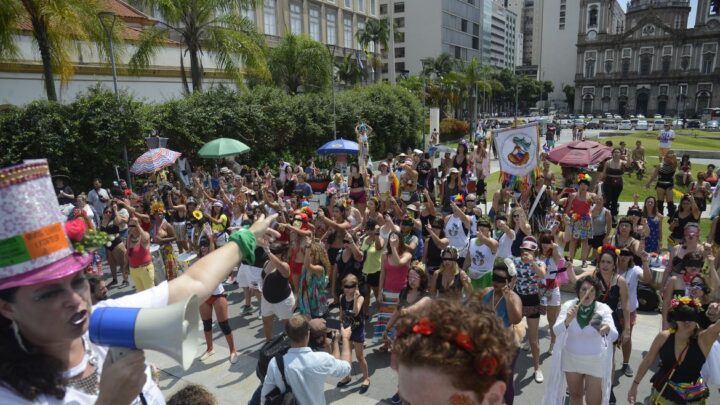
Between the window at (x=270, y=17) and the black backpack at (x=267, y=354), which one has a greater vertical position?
the window at (x=270, y=17)

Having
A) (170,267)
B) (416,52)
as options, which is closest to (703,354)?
(170,267)

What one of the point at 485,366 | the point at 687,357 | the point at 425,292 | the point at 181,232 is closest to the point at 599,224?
the point at 425,292

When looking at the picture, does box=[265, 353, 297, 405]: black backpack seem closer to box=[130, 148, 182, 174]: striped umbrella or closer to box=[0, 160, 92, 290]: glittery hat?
box=[0, 160, 92, 290]: glittery hat

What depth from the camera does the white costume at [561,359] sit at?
4.43 meters

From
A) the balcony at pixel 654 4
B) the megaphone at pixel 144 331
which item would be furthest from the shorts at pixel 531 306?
the balcony at pixel 654 4

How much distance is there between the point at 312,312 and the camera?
631 cm

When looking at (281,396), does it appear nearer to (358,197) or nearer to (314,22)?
(358,197)

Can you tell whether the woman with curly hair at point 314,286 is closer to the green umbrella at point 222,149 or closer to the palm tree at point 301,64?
the green umbrella at point 222,149

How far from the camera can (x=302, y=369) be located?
12.7 ft

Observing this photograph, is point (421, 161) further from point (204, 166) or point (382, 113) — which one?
point (382, 113)

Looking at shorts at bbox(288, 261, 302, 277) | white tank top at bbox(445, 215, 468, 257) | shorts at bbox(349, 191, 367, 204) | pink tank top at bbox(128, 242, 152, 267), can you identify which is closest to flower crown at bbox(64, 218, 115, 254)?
shorts at bbox(288, 261, 302, 277)

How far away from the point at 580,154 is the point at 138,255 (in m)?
11.9

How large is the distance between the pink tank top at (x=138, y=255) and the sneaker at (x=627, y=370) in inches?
281

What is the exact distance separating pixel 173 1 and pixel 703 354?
2243 centimetres
